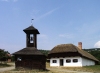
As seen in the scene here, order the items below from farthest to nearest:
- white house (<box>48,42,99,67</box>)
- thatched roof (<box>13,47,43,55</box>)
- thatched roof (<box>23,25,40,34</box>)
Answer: white house (<box>48,42,99,67</box>) → thatched roof (<box>23,25,40,34</box>) → thatched roof (<box>13,47,43,55</box>)

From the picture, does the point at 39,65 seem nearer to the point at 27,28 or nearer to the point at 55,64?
the point at 27,28

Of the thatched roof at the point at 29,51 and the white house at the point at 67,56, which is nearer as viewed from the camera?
the thatched roof at the point at 29,51

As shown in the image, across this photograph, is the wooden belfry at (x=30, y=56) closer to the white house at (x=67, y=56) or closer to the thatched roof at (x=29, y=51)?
the thatched roof at (x=29, y=51)

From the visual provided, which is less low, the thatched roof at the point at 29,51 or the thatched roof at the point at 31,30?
the thatched roof at the point at 31,30

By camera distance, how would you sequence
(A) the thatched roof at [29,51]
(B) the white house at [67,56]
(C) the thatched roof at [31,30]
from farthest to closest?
(B) the white house at [67,56] < (C) the thatched roof at [31,30] < (A) the thatched roof at [29,51]

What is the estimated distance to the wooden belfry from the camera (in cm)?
2890

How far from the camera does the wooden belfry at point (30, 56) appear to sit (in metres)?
28.9

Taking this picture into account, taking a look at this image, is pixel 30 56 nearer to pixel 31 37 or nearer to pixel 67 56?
pixel 31 37

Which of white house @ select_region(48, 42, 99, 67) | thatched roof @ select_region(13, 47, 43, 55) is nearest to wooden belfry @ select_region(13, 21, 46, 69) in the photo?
thatched roof @ select_region(13, 47, 43, 55)

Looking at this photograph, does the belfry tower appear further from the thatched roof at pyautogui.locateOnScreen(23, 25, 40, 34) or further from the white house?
the white house

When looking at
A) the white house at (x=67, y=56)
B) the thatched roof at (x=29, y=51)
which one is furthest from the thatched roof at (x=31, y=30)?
the white house at (x=67, y=56)

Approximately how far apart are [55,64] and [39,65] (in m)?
16.9

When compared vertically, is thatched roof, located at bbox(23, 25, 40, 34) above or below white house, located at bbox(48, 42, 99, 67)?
above

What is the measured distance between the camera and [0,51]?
45844 millimetres
